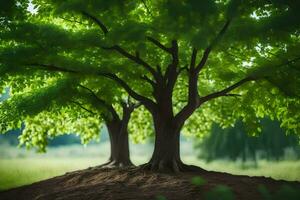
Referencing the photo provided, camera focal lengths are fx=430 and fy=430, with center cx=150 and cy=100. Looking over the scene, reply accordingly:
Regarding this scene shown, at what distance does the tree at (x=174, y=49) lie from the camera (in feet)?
37.5

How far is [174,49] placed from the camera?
14.4m

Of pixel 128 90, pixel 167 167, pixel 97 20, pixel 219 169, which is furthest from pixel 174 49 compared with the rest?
pixel 219 169

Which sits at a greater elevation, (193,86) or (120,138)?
(193,86)

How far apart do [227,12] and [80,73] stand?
18.4 feet

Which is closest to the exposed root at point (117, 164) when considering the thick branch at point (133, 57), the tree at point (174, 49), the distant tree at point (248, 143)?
the tree at point (174, 49)

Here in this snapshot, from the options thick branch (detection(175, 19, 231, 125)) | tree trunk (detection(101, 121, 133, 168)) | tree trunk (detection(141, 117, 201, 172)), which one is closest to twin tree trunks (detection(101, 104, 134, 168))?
tree trunk (detection(101, 121, 133, 168))

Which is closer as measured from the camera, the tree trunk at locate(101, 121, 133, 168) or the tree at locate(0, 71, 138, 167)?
the tree at locate(0, 71, 138, 167)

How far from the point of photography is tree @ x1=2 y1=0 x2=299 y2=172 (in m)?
11.4

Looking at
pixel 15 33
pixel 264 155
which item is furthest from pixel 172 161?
pixel 264 155

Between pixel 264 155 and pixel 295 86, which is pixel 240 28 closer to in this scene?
pixel 295 86

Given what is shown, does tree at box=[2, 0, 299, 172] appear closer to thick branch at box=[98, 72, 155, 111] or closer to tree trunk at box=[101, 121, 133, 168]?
thick branch at box=[98, 72, 155, 111]

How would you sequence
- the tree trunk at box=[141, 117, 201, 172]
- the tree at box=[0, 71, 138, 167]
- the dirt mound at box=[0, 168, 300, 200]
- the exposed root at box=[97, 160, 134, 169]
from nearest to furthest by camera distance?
the dirt mound at box=[0, 168, 300, 200], the tree at box=[0, 71, 138, 167], the tree trunk at box=[141, 117, 201, 172], the exposed root at box=[97, 160, 134, 169]

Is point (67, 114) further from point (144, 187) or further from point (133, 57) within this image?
point (144, 187)

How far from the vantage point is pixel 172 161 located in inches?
620
